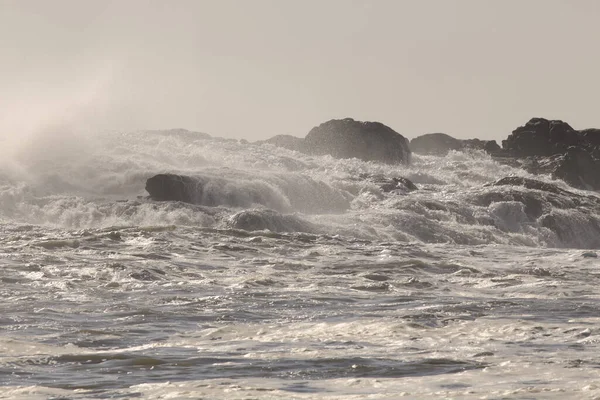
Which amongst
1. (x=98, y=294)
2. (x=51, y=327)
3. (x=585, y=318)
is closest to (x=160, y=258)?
(x=98, y=294)

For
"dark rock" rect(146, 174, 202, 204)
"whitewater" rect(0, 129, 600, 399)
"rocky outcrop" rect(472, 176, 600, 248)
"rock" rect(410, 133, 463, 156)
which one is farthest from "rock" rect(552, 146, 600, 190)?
"dark rock" rect(146, 174, 202, 204)

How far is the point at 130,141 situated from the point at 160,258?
19699 mm

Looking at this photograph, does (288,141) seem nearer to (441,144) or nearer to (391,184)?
(441,144)

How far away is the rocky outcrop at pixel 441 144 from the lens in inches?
1984

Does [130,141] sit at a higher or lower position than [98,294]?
higher

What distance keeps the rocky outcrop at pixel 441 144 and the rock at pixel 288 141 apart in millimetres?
8872

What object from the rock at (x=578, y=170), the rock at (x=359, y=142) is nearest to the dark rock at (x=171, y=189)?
the rock at (x=359, y=142)

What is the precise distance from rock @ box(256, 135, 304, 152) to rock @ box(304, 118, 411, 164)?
0.41 m

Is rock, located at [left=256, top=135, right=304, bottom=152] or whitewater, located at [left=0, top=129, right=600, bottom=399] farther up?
rock, located at [left=256, top=135, right=304, bottom=152]

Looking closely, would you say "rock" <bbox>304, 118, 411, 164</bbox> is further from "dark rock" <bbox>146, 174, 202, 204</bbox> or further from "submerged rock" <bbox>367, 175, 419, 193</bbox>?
"dark rock" <bbox>146, 174, 202, 204</bbox>

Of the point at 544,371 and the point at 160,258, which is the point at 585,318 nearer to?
the point at 544,371

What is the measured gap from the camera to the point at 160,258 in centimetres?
1402

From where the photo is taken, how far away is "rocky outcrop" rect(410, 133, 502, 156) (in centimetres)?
5040

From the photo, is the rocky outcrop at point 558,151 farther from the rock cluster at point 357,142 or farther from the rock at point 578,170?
the rock cluster at point 357,142
